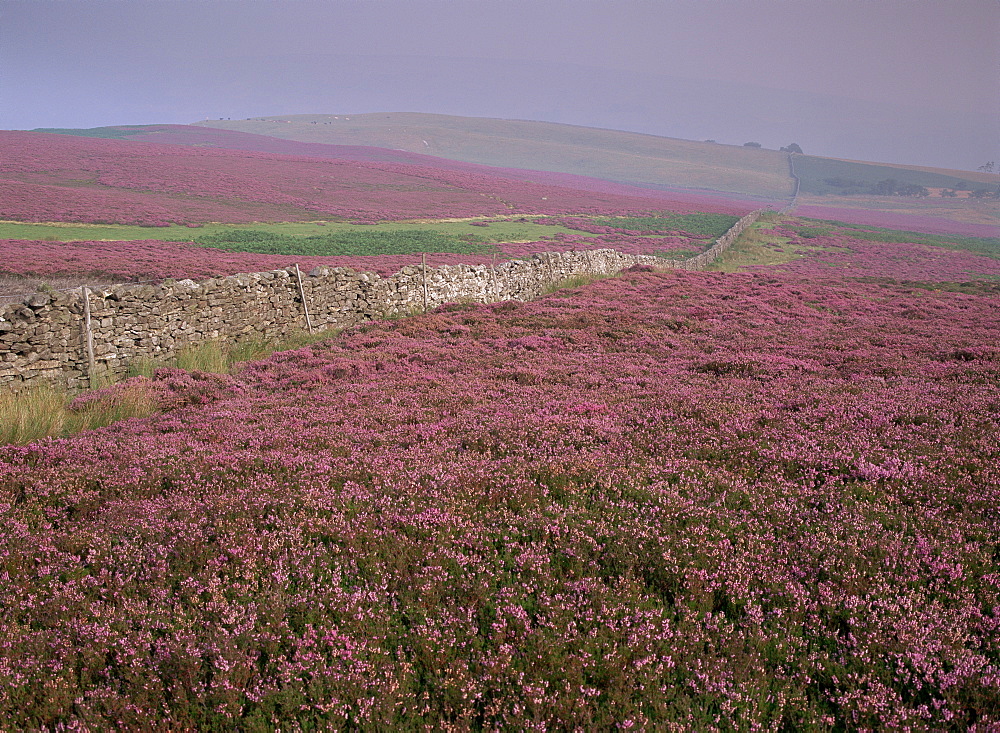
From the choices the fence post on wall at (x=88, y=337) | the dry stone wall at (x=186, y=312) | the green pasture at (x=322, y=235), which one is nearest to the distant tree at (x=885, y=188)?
Answer: the green pasture at (x=322, y=235)

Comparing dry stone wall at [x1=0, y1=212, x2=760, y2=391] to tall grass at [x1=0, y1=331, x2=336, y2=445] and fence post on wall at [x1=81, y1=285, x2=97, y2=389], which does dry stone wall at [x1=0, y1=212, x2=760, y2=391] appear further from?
tall grass at [x1=0, y1=331, x2=336, y2=445]

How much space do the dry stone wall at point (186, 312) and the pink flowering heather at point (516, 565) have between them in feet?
14.4

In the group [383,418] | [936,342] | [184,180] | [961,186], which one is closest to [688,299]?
[936,342]

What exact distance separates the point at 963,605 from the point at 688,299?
20875 mm

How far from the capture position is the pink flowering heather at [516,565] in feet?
12.7

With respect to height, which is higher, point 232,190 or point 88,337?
point 232,190

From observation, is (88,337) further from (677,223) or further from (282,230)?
(677,223)

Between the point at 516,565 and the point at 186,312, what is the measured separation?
13.7m

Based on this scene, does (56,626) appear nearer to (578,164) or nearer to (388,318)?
(388,318)

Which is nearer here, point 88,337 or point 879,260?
point 88,337

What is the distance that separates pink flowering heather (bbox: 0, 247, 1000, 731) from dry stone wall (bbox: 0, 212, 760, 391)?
438cm

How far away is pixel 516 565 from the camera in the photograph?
17.2 ft

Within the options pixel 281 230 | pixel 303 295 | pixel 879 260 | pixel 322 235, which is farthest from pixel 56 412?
pixel 879 260

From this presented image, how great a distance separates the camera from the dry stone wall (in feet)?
40.1
